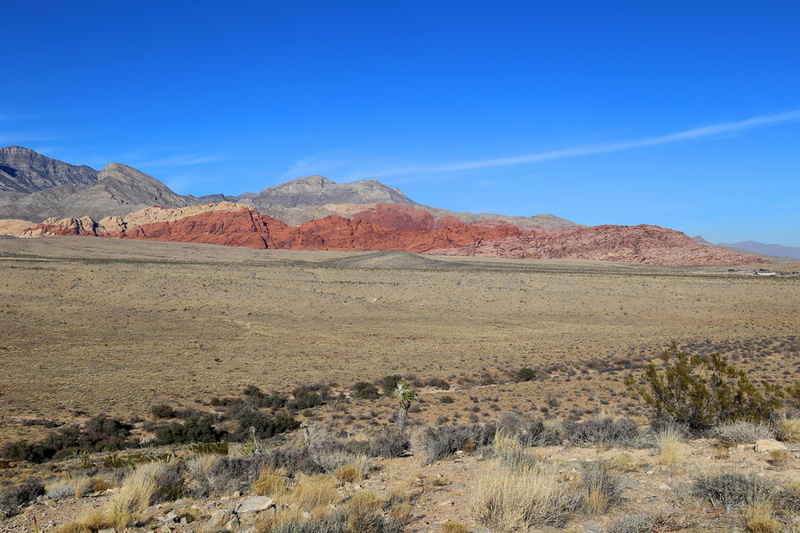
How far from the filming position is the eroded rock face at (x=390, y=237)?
397 ft

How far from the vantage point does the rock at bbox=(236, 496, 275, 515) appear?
594cm

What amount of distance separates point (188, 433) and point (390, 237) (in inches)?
5624

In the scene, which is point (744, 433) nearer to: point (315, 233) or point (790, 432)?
point (790, 432)

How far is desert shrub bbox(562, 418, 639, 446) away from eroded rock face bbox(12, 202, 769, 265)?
377 ft

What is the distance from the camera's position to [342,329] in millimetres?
36625

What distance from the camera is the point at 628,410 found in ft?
52.2

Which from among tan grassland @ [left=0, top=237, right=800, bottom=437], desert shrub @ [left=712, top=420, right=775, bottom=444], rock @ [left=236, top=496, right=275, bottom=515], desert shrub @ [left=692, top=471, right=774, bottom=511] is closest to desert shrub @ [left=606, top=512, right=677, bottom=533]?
desert shrub @ [left=692, top=471, right=774, bottom=511]

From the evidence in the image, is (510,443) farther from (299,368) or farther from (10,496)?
(299,368)

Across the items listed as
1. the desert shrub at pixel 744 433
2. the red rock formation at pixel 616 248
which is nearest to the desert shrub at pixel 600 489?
the desert shrub at pixel 744 433

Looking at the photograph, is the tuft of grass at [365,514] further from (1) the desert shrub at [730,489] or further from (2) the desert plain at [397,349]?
(1) the desert shrub at [730,489]

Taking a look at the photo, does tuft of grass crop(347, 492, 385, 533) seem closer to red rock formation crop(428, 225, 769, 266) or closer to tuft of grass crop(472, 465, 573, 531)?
tuft of grass crop(472, 465, 573, 531)

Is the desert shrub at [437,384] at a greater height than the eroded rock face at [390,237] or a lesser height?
lesser

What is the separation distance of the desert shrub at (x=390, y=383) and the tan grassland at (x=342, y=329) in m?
1.07

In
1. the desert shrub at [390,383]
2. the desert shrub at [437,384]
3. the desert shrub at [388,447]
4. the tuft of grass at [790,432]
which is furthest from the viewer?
the desert shrub at [437,384]
